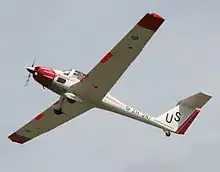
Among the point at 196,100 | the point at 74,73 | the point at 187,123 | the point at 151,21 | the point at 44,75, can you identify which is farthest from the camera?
the point at 187,123

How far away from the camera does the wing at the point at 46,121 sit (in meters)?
40.1

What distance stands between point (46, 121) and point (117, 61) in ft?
24.8

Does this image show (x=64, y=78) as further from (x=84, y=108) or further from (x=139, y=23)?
(x=139, y=23)

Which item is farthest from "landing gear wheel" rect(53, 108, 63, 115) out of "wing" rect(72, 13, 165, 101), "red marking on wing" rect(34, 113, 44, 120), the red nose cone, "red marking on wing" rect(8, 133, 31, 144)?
"red marking on wing" rect(8, 133, 31, 144)

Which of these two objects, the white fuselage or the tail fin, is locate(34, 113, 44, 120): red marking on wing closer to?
the white fuselage

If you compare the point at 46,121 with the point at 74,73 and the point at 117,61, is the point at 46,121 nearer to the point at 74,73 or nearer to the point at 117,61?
the point at 74,73

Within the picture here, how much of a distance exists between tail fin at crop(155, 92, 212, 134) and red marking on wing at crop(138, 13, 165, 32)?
8394mm

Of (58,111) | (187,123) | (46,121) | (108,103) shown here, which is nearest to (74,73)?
(108,103)

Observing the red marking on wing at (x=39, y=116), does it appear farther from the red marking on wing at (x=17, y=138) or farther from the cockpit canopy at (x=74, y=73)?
the cockpit canopy at (x=74, y=73)

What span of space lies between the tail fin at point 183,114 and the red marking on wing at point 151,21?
8394 millimetres

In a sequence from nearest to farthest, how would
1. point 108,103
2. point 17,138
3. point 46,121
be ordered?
point 108,103 → point 46,121 → point 17,138

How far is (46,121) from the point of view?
42.1 meters

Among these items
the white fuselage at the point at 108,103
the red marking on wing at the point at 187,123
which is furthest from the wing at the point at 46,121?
the red marking on wing at the point at 187,123

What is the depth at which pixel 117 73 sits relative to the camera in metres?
36.9
